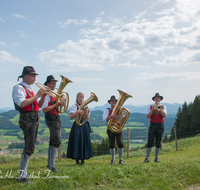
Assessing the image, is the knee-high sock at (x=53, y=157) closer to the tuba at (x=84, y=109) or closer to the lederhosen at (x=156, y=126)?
the tuba at (x=84, y=109)

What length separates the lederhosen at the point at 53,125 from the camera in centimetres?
544

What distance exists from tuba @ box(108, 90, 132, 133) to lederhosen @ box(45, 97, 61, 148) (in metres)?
1.91

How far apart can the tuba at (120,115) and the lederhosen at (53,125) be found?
1913 mm

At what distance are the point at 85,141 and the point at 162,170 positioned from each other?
2.72m

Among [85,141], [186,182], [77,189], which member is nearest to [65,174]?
[77,189]

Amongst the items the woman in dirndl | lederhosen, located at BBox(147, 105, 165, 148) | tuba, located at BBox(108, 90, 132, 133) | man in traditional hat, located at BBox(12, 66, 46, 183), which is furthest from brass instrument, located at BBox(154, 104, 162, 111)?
man in traditional hat, located at BBox(12, 66, 46, 183)

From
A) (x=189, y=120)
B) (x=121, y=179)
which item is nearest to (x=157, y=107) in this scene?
(x=121, y=179)

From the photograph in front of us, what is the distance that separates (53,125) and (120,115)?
2.40 m

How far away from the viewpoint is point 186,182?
476 centimetres

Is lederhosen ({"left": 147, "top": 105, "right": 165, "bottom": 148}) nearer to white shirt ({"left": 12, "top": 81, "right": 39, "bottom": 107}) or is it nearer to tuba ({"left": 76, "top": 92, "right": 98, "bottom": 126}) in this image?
tuba ({"left": 76, "top": 92, "right": 98, "bottom": 126})

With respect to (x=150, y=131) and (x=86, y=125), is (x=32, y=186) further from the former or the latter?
(x=150, y=131)

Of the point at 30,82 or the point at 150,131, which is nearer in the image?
the point at 30,82

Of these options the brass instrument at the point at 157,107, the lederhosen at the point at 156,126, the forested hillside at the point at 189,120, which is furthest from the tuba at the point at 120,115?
the forested hillside at the point at 189,120

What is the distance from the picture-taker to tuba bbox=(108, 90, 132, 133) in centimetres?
654
